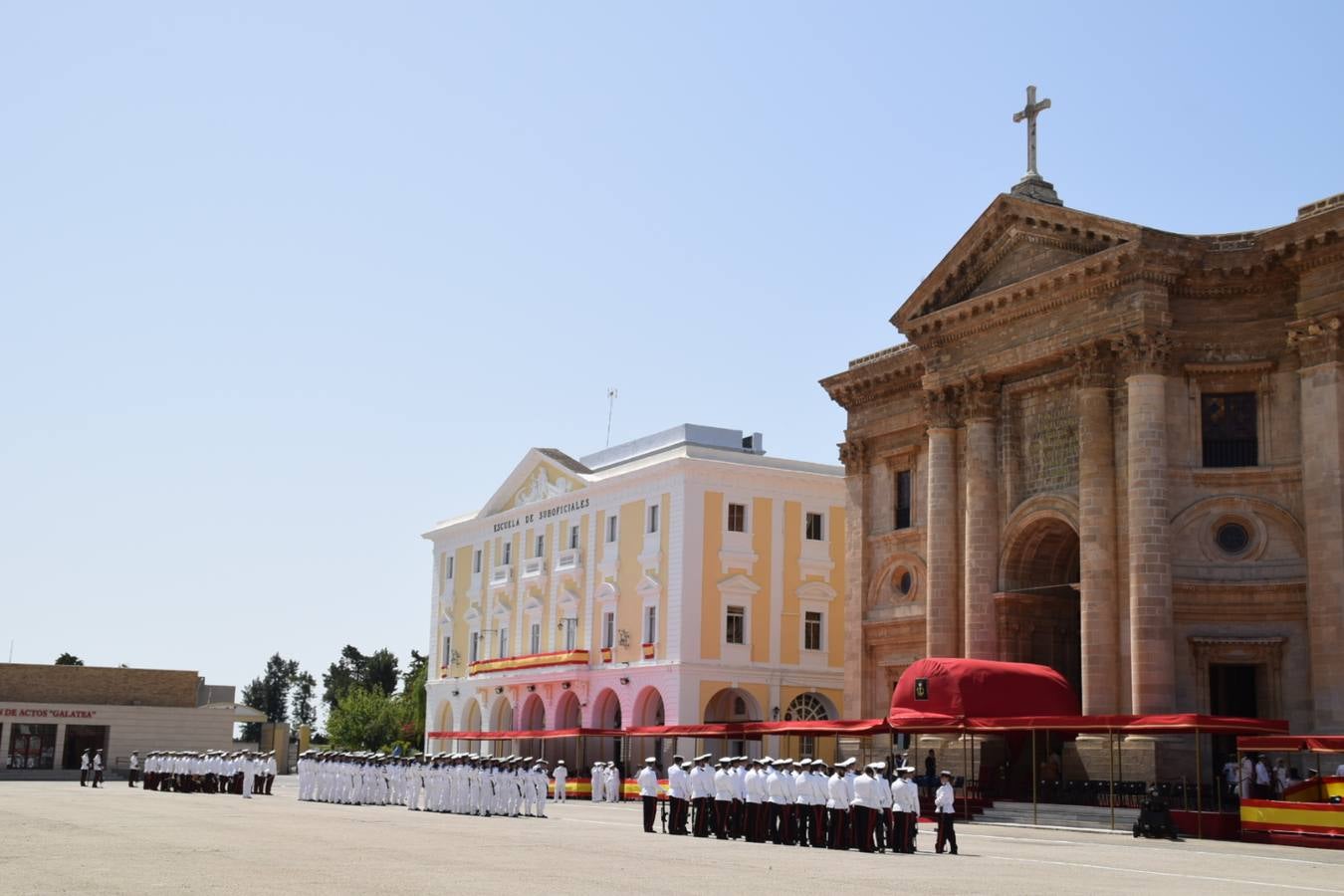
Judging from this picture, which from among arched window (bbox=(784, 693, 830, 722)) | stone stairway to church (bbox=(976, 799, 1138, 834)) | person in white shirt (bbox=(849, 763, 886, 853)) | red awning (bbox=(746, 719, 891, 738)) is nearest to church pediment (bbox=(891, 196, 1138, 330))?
red awning (bbox=(746, 719, 891, 738))

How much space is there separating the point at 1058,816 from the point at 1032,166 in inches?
745

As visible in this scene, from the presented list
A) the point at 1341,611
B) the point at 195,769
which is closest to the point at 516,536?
the point at 195,769

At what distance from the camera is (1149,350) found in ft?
119

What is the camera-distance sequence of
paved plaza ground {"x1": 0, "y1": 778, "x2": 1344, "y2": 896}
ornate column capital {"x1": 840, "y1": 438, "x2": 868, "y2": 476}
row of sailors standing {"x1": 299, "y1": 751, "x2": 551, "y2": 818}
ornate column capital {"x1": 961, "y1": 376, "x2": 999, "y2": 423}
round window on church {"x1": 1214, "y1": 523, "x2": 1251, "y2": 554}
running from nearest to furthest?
1. paved plaza ground {"x1": 0, "y1": 778, "x2": 1344, "y2": 896}
2. round window on church {"x1": 1214, "y1": 523, "x2": 1251, "y2": 554}
3. row of sailors standing {"x1": 299, "y1": 751, "x2": 551, "y2": 818}
4. ornate column capital {"x1": 961, "y1": 376, "x2": 999, "y2": 423}
5. ornate column capital {"x1": 840, "y1": 438, "x2": 868, "y2": 476}

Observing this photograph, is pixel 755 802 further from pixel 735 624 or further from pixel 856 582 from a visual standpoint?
pixel 735 624

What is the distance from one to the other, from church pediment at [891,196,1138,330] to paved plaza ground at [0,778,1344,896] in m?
15.1

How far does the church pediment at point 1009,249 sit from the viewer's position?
38188 mm

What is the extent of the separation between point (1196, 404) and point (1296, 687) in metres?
7.15

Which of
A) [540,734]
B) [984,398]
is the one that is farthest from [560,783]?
[984,398]

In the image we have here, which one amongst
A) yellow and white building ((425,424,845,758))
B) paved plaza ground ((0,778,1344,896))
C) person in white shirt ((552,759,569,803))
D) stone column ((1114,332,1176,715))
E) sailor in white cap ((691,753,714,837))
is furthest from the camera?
yellow and white building ((425,424,845,758))

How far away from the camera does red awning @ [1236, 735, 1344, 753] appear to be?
92.2ft

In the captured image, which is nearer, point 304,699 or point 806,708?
point 806,708

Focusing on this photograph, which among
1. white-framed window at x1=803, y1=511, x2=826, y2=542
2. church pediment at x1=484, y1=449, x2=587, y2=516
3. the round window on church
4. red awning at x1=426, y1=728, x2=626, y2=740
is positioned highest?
church pediment at x1=484, y1=449, x2=587, y2=516

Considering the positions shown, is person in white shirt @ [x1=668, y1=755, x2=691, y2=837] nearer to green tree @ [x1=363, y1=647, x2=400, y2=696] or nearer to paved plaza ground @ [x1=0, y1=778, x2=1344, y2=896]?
paved plaza ground @ [x1=0, y1=778, x2=1344, y2=896]
